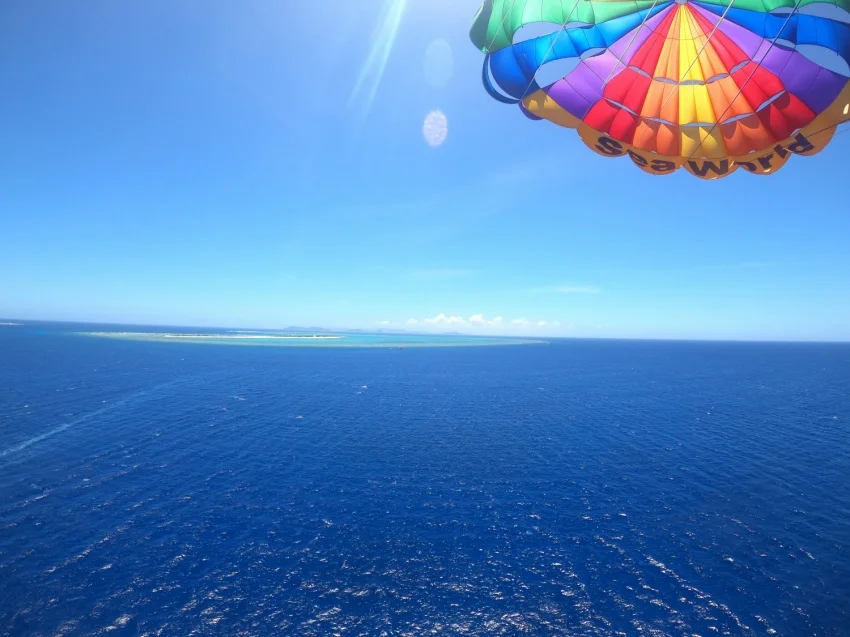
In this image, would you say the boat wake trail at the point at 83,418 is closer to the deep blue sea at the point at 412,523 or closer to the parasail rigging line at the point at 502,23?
the deep blue sea at the point at 412,523

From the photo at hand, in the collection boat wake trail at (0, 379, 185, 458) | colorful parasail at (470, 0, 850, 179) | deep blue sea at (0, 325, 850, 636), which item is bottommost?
deep blue sea at (0, 325, 850, 636)

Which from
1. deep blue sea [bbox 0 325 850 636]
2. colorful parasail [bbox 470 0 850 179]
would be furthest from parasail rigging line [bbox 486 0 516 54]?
deep blue sea [bbox 0 325 850 636]

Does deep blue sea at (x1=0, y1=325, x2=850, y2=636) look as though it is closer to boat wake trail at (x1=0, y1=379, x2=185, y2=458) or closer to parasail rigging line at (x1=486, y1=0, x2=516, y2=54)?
boat wake trail at (x1=0, y1=379, x2=185, y2=458)

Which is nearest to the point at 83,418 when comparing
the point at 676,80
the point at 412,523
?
the point at 412,523

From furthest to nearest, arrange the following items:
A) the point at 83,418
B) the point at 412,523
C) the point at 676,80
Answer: the point at 83,418 → the point at 412,523 → the point at 676,80

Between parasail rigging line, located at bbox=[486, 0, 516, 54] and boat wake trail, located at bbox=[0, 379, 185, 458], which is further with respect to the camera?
boat wake trail, located at bbox=[0, 379, 185, 458]

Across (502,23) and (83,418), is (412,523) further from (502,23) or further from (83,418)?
(83,418)
